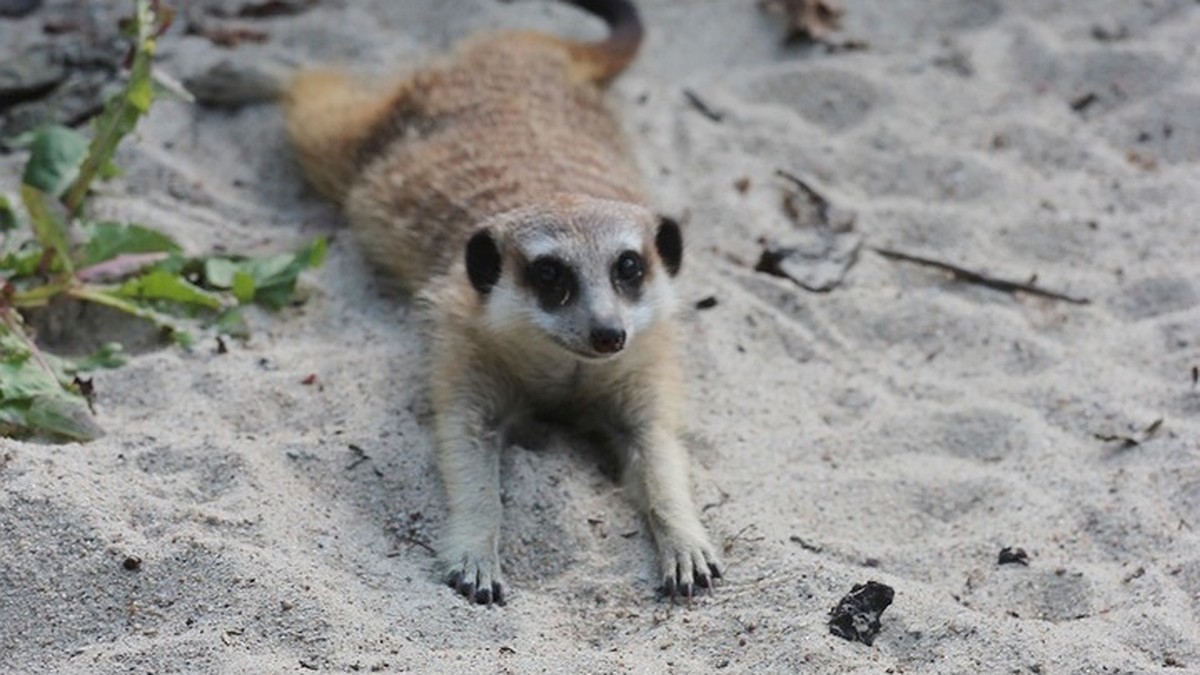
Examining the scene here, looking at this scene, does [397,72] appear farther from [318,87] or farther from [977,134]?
[977,134]

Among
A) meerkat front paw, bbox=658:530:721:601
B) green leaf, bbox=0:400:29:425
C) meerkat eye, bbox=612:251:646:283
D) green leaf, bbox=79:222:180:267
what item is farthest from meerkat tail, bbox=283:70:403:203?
meerkat front paw, bbox=658:530:721:601

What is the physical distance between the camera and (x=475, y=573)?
104 inches

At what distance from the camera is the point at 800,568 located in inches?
103

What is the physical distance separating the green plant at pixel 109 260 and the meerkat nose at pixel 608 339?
0.94 m

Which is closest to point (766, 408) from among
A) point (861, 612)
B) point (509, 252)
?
point (509, 252)

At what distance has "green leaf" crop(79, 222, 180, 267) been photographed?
132 inches

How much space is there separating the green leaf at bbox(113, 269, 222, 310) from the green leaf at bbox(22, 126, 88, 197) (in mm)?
324

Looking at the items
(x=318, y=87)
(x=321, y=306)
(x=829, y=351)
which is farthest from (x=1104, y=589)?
(x=318, y=87)

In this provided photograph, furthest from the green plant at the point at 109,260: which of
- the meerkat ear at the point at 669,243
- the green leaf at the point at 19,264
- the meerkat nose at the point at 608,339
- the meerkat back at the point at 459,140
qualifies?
the meerkat nose at the point at 608,339

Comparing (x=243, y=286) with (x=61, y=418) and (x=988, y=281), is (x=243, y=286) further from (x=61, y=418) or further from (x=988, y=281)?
(x=988, y=281)

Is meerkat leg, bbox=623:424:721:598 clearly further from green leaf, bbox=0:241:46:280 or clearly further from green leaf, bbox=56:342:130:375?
green leaf, bbox=0:241:46:280

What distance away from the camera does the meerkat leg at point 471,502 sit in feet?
8.68

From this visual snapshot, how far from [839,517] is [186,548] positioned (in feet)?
3.88

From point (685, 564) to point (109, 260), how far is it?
1.53 metres
